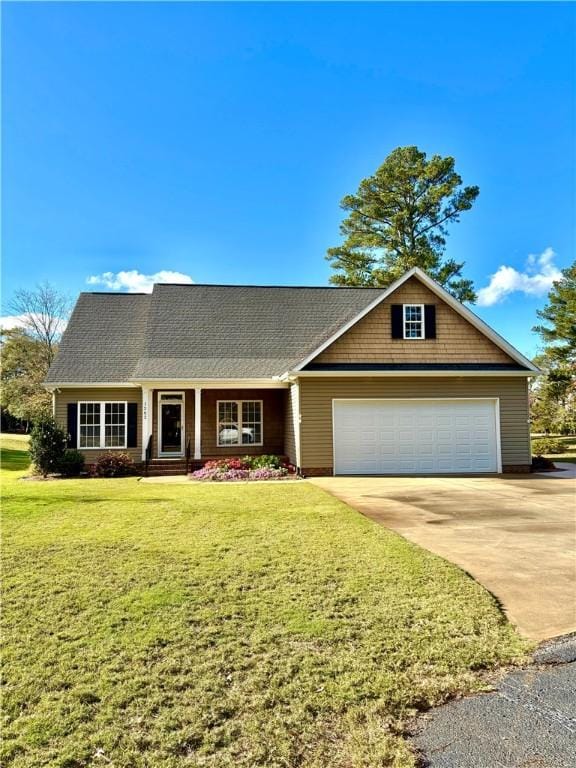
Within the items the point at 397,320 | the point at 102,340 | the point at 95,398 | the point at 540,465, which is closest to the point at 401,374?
the point at 397,320

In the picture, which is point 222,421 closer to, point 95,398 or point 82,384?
point 95,398

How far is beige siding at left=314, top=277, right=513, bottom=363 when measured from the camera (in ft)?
52.2

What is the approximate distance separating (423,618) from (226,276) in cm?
2872

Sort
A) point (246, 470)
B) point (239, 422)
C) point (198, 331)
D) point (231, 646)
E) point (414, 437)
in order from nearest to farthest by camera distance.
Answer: point (231, 646) < point (246, 470) < point (414, 437) < point (239, 422) < point (198, 331)

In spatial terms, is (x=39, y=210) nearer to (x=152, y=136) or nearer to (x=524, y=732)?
(x=152, y=136)

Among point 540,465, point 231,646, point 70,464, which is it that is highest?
point 70,464

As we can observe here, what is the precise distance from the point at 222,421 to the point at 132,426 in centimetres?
316

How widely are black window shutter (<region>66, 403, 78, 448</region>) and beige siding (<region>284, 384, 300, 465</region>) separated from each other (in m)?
7.30

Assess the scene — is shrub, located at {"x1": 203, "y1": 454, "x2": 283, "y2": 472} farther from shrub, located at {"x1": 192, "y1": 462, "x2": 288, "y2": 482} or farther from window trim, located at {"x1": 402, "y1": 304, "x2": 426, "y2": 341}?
window trim, located at {"x1": 402, "y1": 304, "x2": 426, "y2": 341}

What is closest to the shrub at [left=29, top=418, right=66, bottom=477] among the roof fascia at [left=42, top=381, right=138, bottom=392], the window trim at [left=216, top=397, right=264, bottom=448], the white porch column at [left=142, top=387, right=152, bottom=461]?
the roof fascia at [left=42, top=381, right=138, bottom=392]

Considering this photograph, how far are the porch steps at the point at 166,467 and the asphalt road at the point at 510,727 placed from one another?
13906 mm

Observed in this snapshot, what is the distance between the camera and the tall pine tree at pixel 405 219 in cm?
3050

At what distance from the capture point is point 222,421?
60.5 feet

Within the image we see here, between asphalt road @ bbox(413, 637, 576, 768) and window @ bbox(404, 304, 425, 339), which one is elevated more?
window @ bbox(404, 304, 425, 339)
